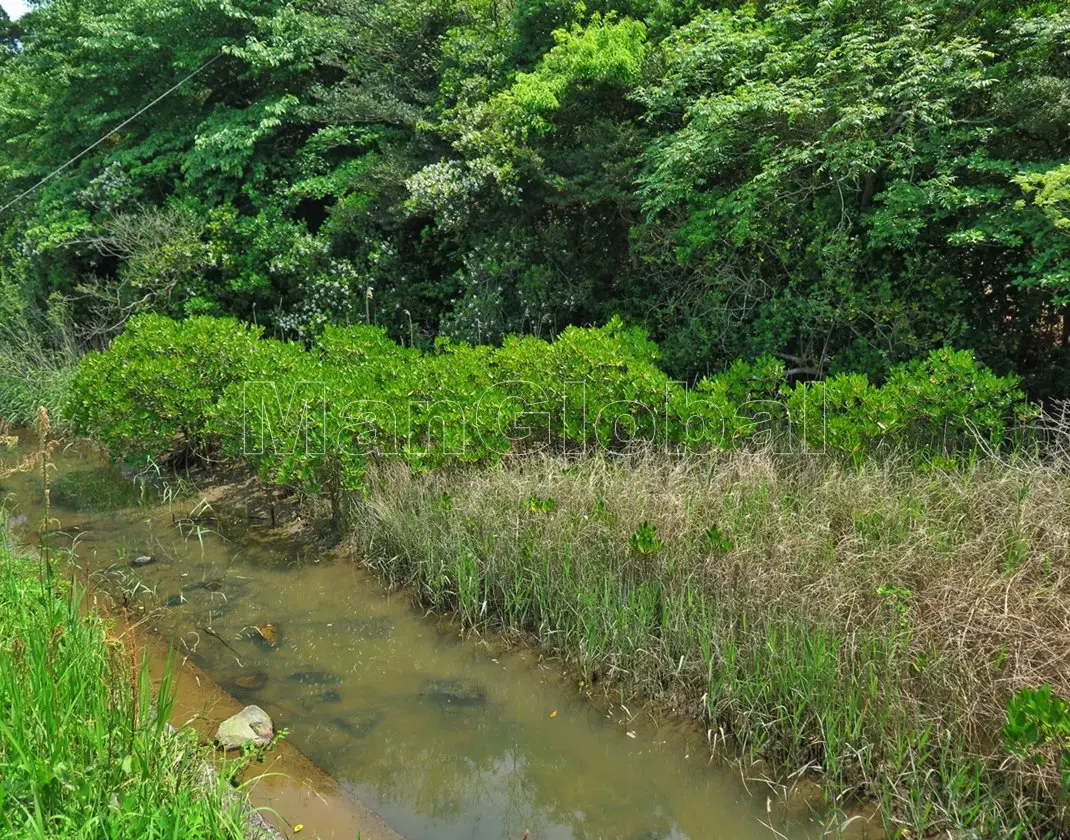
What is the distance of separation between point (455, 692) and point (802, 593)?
6.26 ft

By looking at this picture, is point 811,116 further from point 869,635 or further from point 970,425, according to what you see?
point 869,635

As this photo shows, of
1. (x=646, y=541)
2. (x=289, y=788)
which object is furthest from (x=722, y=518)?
(x=289, y=788)

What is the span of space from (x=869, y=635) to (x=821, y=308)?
333cm

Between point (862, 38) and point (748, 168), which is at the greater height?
point (862, 38)

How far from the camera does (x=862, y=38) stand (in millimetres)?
6020

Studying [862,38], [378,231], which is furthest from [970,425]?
[378,231]

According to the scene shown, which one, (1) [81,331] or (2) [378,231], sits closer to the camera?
(2) [378,231]

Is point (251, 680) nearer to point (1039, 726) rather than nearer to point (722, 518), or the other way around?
point (722, 518)

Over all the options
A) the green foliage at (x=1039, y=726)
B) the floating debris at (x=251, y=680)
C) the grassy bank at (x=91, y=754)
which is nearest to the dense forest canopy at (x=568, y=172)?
the green foliage at (x=1039, y=726)

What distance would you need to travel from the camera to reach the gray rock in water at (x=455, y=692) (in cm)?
447

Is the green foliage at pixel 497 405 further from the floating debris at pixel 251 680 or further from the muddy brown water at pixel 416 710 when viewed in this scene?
the floating debris at pixel 251 680

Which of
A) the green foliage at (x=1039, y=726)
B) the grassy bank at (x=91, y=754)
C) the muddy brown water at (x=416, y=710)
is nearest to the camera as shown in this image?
the grassy bank at (x=91, y=754)

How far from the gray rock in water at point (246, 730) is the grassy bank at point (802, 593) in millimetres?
1345

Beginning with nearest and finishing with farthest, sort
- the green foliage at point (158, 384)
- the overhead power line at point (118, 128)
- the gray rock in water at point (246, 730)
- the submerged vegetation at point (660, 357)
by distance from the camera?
the submerged vegetation at point (660, 357)
the gray rock in water at point (246, 730)
the green foliage at point (158, 384)
the overhead power line at point (118, 128)
